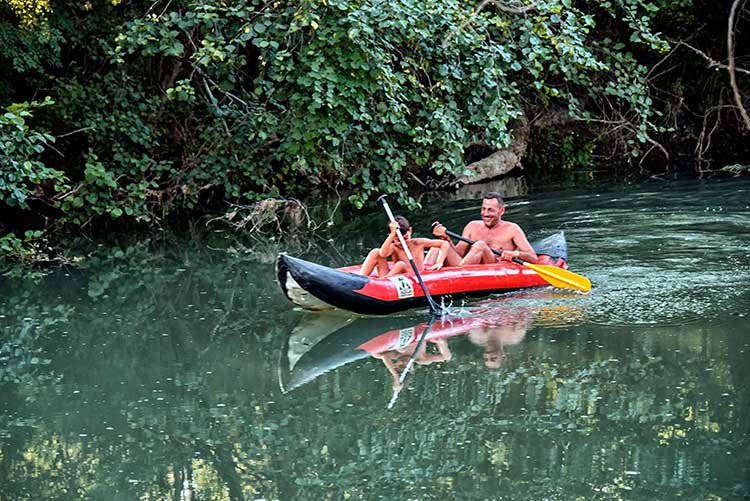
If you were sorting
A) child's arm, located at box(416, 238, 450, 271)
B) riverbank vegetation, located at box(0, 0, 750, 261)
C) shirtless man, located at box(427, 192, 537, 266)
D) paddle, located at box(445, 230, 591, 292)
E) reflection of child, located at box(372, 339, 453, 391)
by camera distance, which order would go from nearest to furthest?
reflection of child, located at box(372, 339, 453, 391) → paddle, located at box(445, 230, 591, 292) → child's arm, located at box(416, 238, 450, 271) → shirtless man, located at box(427, 192, 537, 266) → riverbank vegetation, located at box(0, 0, 750, 261)

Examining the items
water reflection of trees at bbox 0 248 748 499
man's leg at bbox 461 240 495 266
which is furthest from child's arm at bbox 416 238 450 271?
water reflection of trees at bbox 0 248 748 499

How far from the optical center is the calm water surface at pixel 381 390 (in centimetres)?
466

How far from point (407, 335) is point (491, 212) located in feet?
5.79

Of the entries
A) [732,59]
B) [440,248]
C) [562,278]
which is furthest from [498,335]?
[732,59]

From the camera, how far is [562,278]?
26.3ft

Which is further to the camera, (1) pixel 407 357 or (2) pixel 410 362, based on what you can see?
(1) pixel 407 357

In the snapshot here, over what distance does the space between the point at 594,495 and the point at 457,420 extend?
3.60 ft

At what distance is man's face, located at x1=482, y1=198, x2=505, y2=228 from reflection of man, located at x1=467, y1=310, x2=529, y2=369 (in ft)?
3.85

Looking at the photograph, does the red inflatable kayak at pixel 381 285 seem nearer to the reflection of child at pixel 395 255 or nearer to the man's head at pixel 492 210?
the reflection of child at pixel 395 255

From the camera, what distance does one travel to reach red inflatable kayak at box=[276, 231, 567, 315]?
7.33 m

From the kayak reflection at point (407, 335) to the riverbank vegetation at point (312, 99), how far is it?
189cm

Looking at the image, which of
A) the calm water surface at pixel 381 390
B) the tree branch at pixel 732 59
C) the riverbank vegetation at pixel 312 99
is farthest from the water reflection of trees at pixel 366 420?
the tree branch at pixel 732 59

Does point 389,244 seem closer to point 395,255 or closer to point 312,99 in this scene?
point 395,255

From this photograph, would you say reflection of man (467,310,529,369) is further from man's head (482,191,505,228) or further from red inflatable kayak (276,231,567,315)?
man's head (482,191,505,228)
